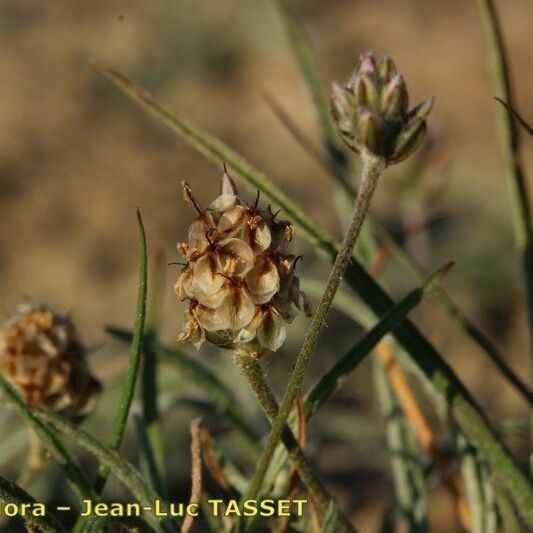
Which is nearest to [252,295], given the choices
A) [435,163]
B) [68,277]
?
[435,163]

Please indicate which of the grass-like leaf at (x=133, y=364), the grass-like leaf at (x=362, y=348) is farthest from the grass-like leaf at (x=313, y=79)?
the grass-like leaf at (x=133, y=364)

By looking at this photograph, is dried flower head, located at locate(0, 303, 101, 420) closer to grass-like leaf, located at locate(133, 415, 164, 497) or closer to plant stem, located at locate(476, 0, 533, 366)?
grass-like leaf, located at locate(133, 415, 164, 497)

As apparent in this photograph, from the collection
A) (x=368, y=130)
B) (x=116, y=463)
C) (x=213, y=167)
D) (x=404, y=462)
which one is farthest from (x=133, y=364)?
(x=213, y=167)

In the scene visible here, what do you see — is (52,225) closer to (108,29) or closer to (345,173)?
(108,29)

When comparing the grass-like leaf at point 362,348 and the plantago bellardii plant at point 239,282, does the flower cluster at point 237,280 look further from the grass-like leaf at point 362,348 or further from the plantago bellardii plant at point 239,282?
the grass-like leaf at point 362,348

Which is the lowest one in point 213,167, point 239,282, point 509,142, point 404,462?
point 239,282

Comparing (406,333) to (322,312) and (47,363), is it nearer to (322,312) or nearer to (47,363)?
(322,312)
